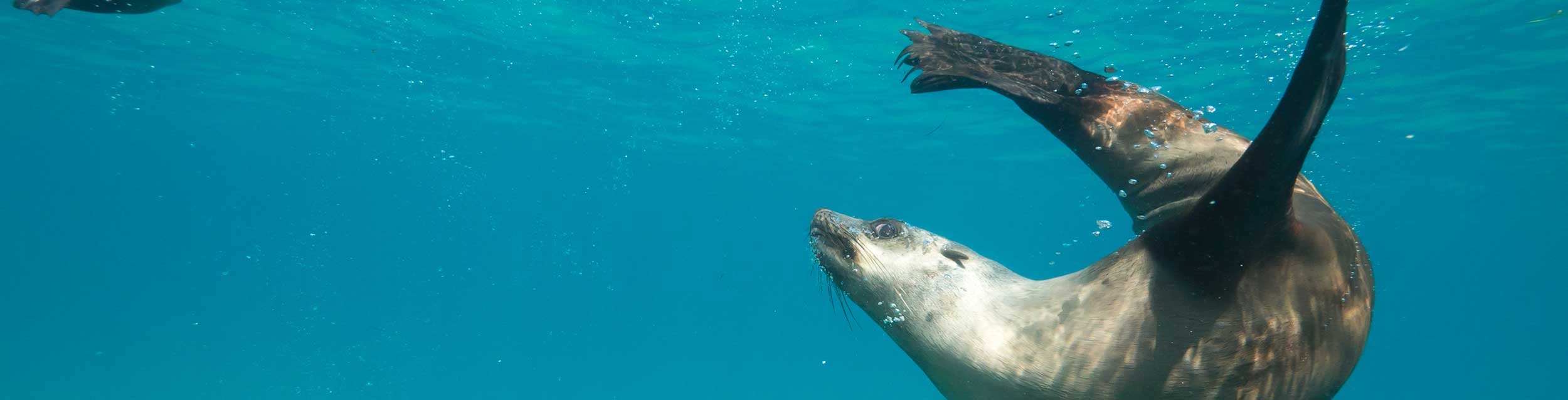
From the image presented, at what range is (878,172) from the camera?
3538cm

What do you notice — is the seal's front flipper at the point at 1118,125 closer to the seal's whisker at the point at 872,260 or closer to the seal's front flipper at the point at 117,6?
the seal's whisker at the point at 872,260

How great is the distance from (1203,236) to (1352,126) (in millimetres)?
22340

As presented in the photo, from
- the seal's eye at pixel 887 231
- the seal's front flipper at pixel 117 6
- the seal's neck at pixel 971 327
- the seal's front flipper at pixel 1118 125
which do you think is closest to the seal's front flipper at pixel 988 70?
the seal's front flipper at pixel 1118 125

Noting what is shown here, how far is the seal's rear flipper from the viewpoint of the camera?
1.58 meters

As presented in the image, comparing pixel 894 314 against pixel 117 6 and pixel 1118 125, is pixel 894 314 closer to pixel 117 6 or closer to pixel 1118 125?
pixel 1118 125

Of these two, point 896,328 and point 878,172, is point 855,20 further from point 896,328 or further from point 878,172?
point 878,172

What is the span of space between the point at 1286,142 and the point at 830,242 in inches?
57.5

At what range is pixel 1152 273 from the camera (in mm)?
2076

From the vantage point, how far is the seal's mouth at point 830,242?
272 cm

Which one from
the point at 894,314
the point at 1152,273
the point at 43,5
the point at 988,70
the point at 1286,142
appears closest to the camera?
the point at 1286,142

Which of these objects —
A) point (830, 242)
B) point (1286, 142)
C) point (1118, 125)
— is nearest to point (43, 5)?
point (830, 242)

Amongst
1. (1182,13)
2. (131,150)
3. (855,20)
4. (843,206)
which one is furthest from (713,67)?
(131,150)

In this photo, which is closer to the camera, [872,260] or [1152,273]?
[1152,273]

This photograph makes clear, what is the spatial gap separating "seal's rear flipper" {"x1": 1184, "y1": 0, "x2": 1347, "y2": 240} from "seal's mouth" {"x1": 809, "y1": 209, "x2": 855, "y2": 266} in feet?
3.98
